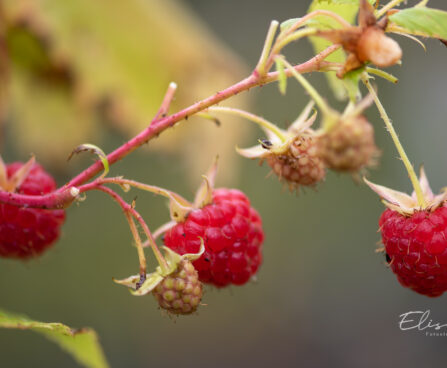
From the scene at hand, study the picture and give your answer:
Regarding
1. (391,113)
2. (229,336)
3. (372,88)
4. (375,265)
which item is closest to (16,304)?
(229,336)

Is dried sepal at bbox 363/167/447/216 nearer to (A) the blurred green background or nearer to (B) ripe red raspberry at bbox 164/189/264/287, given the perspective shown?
(B) ripe red raspberry at bbox 164/189/264/287

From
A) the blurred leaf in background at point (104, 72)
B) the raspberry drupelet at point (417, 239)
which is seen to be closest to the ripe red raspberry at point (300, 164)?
the raspberry drupelet at point (417, 239)

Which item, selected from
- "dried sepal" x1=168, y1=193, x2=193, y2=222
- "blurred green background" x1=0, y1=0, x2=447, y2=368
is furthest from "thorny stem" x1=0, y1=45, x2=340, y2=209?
"blurred green background" x1=0, y1=0, x2=447, y2=368

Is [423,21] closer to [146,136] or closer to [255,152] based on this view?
[255,152]

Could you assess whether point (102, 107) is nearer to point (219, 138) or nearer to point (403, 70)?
point (219, 138)

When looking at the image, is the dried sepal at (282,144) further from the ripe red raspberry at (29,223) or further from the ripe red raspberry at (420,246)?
the ripe red raspberry at (29,223)

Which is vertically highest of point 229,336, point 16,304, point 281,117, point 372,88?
point 372,88
